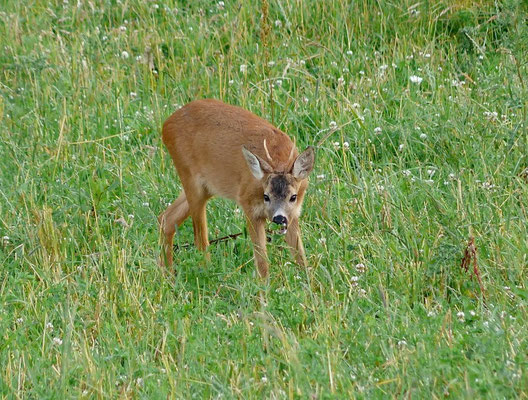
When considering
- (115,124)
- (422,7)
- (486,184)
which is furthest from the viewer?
(422,7)

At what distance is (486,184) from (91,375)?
306 cm

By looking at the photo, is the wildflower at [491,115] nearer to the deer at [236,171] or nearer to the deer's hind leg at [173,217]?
the deer at [236,171]

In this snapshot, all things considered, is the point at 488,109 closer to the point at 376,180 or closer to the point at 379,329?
the point at 376,180

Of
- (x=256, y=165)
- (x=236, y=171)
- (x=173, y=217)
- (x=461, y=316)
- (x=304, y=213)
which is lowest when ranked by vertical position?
(x=173, y=217)

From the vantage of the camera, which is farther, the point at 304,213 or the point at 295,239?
the point at 304,213

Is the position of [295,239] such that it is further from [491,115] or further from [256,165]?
[491,115]

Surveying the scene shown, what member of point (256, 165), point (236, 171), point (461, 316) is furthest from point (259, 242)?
point (461, 316)

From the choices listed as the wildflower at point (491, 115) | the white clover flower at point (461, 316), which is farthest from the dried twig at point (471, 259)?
the wildflower at point (491, 115)

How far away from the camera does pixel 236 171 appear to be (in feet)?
24.3

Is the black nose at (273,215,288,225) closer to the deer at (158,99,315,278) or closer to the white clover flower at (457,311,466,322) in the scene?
the deer at (158,99,315,278)

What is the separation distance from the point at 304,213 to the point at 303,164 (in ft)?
1.87

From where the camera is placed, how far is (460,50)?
912 centimetres

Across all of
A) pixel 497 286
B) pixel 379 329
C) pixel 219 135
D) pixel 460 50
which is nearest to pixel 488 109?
pixel 460 50

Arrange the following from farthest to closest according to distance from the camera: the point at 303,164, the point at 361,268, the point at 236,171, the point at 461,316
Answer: the point at 236,171 < the point at 303,164 < the point at 361,268 < the point at 461,316
